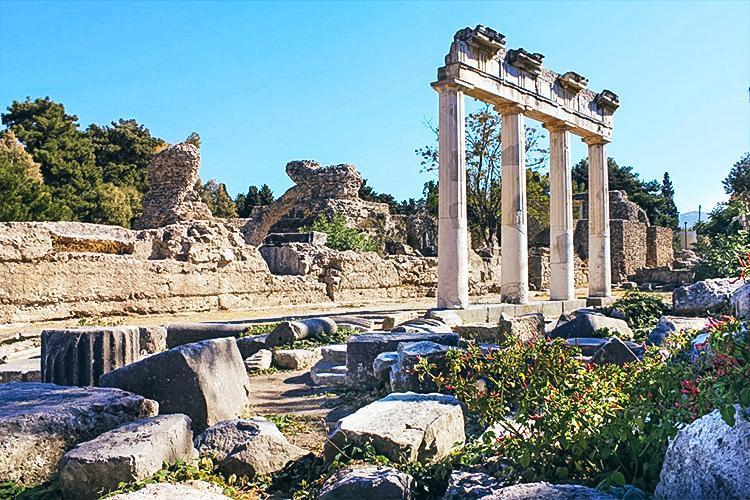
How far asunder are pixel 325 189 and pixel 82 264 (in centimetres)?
1610

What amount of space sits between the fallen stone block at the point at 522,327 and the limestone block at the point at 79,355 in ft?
14.0

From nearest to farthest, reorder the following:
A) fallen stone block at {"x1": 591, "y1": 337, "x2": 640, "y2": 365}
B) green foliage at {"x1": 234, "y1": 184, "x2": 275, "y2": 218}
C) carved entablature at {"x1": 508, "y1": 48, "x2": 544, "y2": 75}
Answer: fallen stone block at {"x1": 591, "y1": 337, "x2": 640, "y2": 365} < carved entablature at {"x1": 508, "y1": 48, "x2": 544, "y2": 75} < green foliage at {"x1": 234, "y1": 184, "x2": 275, "y2": 218}

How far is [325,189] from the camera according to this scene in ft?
91.5

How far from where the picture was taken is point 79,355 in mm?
5844

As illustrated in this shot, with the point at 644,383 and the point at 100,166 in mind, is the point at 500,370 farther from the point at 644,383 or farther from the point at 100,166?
the point at 100,166

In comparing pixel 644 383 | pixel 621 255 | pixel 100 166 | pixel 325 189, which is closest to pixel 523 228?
pixel 644 383

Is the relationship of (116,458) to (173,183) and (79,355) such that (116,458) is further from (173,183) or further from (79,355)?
(173,183)

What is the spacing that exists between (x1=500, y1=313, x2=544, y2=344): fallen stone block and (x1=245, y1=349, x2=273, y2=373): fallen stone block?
287 centimetres

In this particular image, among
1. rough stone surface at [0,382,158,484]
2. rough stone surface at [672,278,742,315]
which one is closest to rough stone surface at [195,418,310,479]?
rough stone surface at [0,382,158,484]

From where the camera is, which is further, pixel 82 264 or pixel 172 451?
pixel 82 264

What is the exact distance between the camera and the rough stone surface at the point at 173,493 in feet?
9.28

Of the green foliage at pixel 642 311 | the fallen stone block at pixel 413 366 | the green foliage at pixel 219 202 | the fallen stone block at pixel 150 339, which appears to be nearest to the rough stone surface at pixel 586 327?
the green foliage at pixel 642 311

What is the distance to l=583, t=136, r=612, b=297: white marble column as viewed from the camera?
17.9m

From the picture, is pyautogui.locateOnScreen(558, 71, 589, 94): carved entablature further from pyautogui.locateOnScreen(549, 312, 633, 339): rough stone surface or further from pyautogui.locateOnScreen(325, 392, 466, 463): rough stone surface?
pyautogui.locateOnScreen(325, 392, 466, 463): rough stone surface
